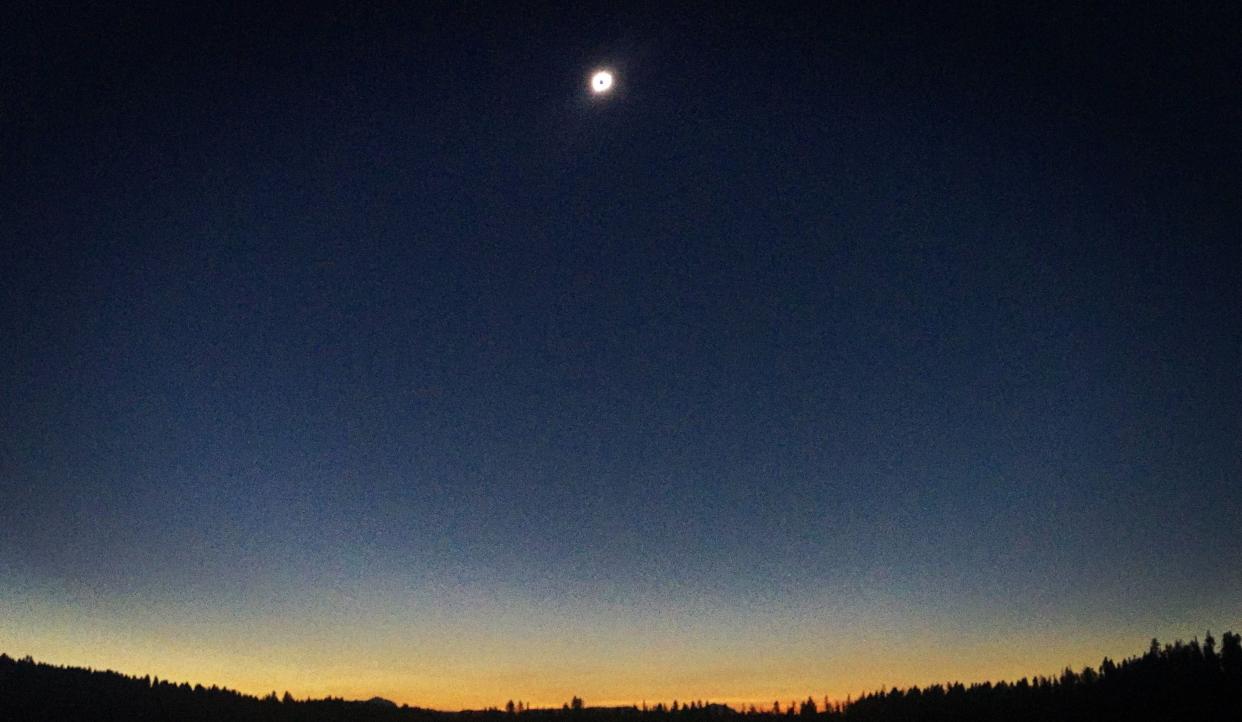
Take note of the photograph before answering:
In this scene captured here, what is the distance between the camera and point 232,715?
495 ft

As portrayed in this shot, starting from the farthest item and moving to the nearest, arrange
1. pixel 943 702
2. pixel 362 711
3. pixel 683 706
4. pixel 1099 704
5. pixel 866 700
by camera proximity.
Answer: pixel 683 706 → pixel 362 711 → pixel 866 700 → pixel 943 702 → pixel 1099 704

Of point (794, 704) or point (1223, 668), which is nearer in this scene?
point (1223, 668)

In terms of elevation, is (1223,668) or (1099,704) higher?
(1223,668)

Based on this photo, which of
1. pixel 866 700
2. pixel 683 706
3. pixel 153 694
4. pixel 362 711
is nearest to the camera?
pixel 866 700

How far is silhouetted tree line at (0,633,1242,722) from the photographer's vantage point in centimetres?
9106

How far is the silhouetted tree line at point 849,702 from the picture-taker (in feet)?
299

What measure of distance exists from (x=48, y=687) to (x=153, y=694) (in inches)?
848

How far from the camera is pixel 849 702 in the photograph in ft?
503

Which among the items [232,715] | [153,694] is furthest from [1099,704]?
[153,694]

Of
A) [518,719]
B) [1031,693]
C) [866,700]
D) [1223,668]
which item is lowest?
[518,719]

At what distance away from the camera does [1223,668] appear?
90.0 m

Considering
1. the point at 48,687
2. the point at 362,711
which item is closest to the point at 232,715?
the point at 362,711

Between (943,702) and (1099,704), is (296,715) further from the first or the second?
(1099,704)

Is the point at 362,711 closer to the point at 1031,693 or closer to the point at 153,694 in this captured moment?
the point at 153,694
